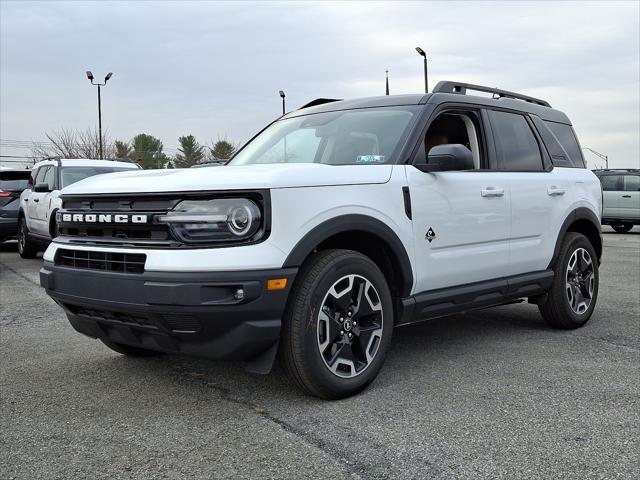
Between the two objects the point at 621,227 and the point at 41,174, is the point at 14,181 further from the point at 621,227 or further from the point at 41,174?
the point at 621,227

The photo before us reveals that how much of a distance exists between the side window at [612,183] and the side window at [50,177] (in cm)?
1499

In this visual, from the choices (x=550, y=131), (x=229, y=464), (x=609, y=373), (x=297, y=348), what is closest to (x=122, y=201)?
(x=297, y=348)

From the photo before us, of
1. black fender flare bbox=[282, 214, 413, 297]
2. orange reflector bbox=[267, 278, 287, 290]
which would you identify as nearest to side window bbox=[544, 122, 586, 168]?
black fender flare bbox=[282, 214, 413, 297]

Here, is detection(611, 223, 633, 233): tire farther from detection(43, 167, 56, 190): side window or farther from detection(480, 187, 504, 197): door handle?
detection(480, 187, 504, 197): door handle

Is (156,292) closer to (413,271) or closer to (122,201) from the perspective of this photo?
(122,201)

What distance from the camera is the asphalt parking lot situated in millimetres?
2809

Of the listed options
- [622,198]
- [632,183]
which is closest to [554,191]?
[622,198]

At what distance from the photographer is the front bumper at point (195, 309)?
10.3 feet

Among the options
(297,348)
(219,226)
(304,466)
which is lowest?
(304,466)

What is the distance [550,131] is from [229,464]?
4108 mm

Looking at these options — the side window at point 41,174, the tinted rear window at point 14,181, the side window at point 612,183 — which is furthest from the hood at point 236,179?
the side window at point 612,183

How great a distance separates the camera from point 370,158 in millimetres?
4152

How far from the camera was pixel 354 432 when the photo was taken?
3.17 meters

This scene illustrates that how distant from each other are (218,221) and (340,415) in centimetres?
117
